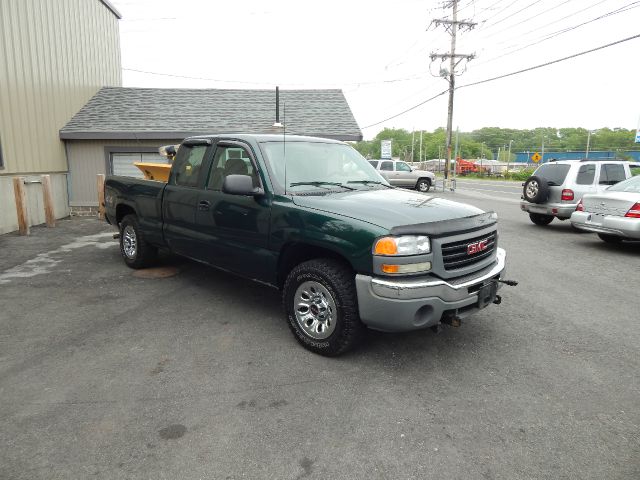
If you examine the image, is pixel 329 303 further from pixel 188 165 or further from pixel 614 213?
pixel 614 213

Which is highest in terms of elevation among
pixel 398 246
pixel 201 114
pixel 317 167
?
pixel 201 114

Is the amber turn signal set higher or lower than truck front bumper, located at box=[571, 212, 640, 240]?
higher

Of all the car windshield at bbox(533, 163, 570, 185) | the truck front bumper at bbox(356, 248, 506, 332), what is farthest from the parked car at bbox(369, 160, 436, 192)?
the truck front bumper at bbox(356, 248, 506, 332)

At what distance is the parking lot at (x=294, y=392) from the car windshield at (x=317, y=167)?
151cm

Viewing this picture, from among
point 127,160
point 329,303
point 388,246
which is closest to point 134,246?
point 329,303

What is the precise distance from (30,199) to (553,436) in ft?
39.8

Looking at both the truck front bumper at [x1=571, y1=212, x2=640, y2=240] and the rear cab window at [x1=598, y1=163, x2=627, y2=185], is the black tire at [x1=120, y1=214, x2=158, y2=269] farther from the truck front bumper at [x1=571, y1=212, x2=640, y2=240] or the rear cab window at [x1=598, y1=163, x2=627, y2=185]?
the rear cab window at [x1=598, y1=163, x2=627, y2=185]

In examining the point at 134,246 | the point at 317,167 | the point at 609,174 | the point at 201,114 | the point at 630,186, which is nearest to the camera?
the point at 317,167

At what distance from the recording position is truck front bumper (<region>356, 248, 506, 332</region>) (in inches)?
131

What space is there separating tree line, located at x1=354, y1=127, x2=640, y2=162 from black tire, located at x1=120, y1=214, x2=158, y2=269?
303 ft

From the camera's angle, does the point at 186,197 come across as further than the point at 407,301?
Yes

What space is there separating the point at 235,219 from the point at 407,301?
206 cm

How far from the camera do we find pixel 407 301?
3.31 m

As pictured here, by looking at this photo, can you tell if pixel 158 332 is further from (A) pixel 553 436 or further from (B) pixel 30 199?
(B) pixel 30 199
